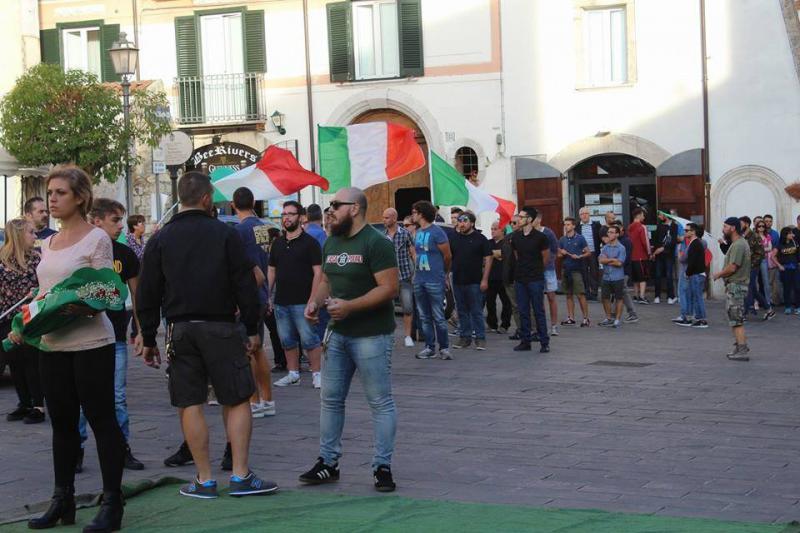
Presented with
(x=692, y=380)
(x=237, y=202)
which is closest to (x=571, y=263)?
(x=692, y=380)

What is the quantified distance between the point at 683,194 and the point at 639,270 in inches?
106

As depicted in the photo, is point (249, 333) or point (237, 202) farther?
point (237, 202)

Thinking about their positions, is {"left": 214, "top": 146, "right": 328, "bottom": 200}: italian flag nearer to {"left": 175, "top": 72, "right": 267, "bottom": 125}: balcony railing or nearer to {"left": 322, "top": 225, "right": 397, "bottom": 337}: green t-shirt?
{"left": 322, "top": 225, "right": 397, "bottom": 337}: green t-shirt

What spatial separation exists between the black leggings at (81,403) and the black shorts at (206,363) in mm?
514

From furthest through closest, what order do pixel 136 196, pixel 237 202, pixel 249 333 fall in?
pixel 136 196, pixel 237 202, pixel 249 333

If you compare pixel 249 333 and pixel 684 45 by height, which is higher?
pixel 684 45

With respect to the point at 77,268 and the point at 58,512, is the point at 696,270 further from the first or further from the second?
the point at 58,512

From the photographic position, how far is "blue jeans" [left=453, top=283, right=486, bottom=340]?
642 inches

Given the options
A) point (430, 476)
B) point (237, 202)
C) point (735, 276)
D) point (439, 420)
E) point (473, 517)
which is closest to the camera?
point (473, 517)

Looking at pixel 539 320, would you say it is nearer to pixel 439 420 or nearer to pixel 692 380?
pixel 692 380

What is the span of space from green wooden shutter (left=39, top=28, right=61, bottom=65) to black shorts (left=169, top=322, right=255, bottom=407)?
24.6 metres

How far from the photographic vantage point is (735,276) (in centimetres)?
1506

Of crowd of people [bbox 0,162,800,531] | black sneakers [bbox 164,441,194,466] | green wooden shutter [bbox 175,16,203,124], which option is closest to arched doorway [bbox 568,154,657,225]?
green wooden shutter [bbox 175,16,203,124]

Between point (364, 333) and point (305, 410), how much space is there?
136 inches
